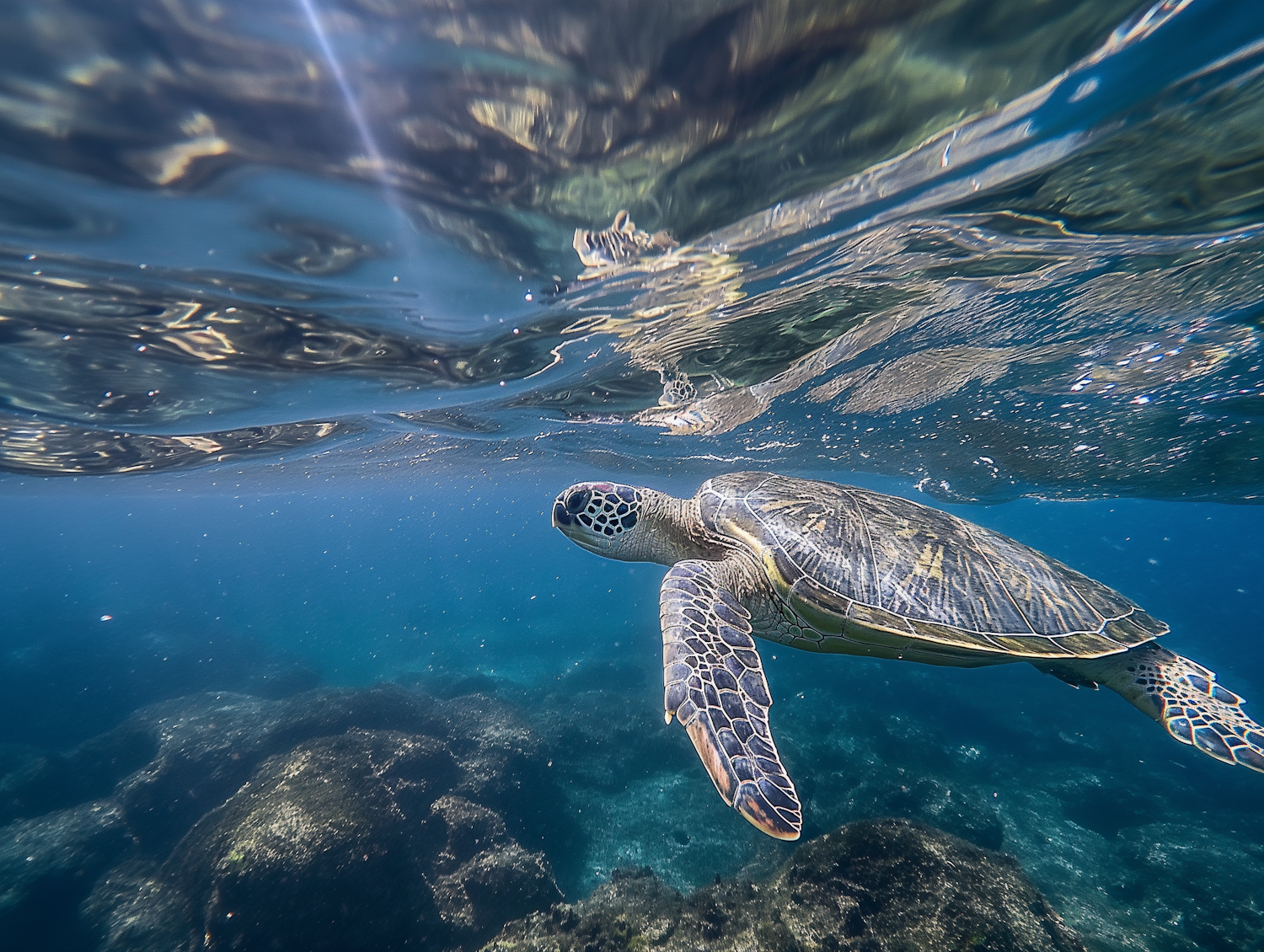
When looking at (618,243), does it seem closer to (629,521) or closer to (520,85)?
(520,85)

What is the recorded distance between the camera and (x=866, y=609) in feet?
13.4

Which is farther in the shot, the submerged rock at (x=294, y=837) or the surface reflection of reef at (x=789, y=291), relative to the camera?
the submerged rock at (x=294, y=837)

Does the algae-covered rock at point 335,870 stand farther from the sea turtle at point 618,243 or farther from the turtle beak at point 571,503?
the sea turtle at point 618,243

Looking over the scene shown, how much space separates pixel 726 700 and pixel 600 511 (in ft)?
8.99

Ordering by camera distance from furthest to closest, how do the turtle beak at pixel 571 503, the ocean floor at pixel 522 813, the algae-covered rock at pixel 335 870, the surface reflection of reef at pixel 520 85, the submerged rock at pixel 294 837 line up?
the ocean floor at pixel 522 813
the submerged rock at pixel 294 837
the algae-covered rock at pixel 335 870
the turtle beak at pixel 571 503
the surface reflection of reef at pixel 520 85

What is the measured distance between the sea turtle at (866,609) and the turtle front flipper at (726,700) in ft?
0.04

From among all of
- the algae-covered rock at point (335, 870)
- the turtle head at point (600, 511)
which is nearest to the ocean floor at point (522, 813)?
the algae-covered rock at point (335, 870)

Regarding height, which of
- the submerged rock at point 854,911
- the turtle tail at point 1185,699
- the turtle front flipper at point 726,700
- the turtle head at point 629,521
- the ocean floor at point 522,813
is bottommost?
the ocean floor at point 522,813

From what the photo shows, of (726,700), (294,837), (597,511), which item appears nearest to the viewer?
(726,700)

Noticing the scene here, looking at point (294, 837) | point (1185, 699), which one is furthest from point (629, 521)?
point (294, 837)

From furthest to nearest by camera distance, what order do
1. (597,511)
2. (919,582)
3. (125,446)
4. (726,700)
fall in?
(125,446) < (597,511) < (919,582) < (726,700)

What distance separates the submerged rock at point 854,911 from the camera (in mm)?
4516

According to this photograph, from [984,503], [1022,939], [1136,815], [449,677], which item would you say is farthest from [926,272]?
[984,503]

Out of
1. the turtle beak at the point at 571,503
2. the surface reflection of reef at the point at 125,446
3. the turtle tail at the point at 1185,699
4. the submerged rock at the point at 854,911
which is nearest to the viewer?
the turtle tail at the point at 1185,699
